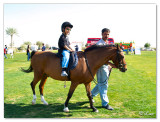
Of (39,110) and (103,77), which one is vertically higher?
(103,77)

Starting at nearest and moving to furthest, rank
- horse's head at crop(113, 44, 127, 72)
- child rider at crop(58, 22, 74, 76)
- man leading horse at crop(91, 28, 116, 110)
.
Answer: horse's head at crop(113, 44, 127, 72) → child rider at crop(58, 22, 74, 76) → man leading horse at crop(91, 28, 116, 110)

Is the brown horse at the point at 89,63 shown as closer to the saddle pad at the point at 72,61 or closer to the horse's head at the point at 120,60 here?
the horse's head at the point at 120,60

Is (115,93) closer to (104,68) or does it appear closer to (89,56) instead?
(104,68)

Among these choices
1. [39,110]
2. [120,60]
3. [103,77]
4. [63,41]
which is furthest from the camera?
[103,77]

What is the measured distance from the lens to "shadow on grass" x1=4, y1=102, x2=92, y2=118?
4.30m

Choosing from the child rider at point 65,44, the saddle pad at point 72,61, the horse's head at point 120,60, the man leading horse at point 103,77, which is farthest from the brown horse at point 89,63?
the man leading horse at point 103,77

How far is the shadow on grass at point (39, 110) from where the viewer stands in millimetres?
4305

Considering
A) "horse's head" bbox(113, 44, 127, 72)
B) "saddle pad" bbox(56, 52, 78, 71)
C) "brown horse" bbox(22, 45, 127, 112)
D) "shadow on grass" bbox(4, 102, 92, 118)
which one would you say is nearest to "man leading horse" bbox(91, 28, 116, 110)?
"brown horse" bbox(22, 45, 127, 112)

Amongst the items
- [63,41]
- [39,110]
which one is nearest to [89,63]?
[63,41]

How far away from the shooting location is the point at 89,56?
15.1 feet

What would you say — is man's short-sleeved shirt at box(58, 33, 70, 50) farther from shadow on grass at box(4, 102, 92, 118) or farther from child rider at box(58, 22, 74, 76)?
shadow on grass at box(4, 102, 92, 118)

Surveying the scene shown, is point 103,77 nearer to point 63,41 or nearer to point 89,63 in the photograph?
point 89,63

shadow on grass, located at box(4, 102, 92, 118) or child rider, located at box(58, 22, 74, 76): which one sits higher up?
child rider, located at box(58, 22, 74, 76)

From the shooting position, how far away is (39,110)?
464 centimetres
